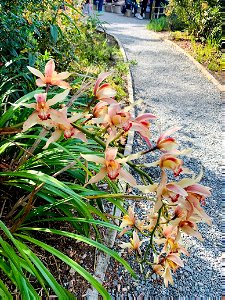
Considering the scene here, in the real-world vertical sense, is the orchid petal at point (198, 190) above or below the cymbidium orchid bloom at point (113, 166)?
below

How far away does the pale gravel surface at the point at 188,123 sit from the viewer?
2.18 meters

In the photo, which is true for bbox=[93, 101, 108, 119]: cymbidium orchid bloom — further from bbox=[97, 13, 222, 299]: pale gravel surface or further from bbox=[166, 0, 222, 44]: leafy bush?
bbox=[166, 0, 222, 44]: leafy bush

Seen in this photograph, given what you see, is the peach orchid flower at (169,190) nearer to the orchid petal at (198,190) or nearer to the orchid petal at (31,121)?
the orchid petal at (198,190)

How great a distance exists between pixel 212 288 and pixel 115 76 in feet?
12.4

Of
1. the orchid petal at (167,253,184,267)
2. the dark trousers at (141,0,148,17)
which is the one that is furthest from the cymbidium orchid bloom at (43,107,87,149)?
the dark trousers at (141,0,148,17)

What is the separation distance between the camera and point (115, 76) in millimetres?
5465

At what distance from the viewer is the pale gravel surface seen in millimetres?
2182

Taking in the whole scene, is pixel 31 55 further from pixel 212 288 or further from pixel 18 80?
pixel 212 288

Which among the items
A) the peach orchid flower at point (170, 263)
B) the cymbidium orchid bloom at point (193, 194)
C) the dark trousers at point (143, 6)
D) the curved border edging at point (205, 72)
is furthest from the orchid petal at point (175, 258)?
the dark trousers at point (143, 6)

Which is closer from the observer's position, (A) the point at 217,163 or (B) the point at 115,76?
(A) the point at 217,163

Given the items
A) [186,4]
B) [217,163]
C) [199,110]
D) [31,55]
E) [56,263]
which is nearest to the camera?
[56,263]

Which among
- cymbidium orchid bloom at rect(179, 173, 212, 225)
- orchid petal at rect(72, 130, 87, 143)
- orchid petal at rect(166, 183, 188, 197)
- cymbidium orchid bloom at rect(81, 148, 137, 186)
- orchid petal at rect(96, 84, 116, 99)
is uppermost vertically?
orchid petal at rect(96, 84, 116, 99)

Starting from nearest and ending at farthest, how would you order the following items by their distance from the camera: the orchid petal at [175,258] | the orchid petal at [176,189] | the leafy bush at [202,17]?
the orchid petal at [176,189], the orchid petal at [175,258], the leafy bush at [202,17]

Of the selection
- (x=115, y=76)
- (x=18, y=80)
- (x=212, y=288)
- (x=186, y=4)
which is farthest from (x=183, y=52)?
(x=212, y=288)
